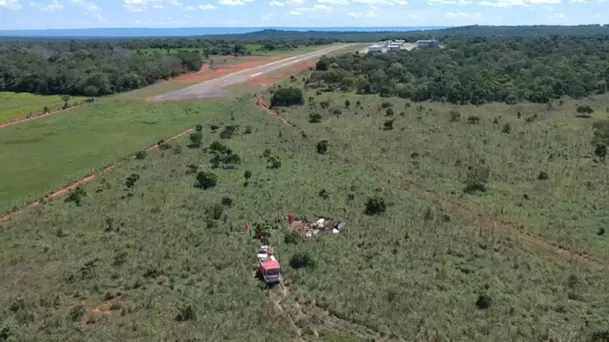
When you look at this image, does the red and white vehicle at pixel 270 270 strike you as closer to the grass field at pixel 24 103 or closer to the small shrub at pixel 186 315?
the small shrub at pixel 186 315

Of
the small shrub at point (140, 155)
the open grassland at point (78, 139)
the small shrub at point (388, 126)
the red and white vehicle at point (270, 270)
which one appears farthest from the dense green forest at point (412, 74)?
the red and white vehicle at point (270, 270)

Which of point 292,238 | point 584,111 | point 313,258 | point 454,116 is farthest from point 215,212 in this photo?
point 584,111

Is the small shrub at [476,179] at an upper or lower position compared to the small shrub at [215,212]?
lower

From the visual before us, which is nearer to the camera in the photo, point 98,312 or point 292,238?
point 98,312

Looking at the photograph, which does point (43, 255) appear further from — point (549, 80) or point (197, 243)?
point (549, 80)

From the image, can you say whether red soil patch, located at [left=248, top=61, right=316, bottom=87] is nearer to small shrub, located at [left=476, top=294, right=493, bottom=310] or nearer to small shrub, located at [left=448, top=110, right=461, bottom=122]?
small shrub, located at [left=448, top=110, right=461, bottom=122]

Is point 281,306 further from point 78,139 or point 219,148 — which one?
point 78,139

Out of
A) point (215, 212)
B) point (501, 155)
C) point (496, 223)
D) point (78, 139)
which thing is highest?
point (215, 212)
